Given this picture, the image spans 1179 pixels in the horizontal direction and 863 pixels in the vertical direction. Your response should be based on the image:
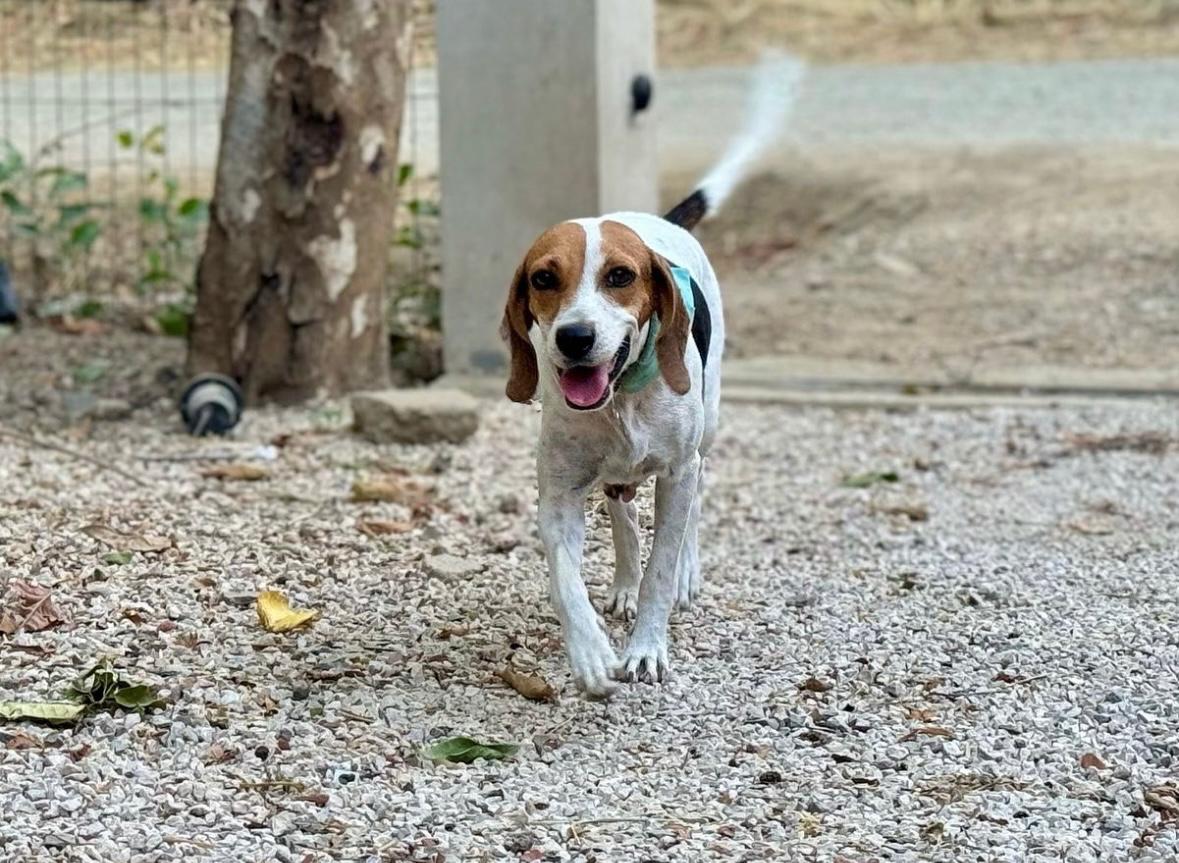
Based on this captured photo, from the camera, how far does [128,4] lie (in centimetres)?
832

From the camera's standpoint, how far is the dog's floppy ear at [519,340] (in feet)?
12.9

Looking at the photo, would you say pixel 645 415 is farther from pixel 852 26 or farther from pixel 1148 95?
pixel 852 26

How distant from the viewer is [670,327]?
12.9 ft

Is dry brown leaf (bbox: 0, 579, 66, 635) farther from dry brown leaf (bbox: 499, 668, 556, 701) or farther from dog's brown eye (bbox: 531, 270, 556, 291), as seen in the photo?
dog's brown eye (bbox: 531, 270, 556, 291)

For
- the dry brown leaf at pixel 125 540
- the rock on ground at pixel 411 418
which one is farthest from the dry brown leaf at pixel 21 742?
the rock on ground at pixel 411 418

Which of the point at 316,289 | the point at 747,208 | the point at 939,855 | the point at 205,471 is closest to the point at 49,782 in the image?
the point at 939,855

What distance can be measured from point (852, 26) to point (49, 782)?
2220cm

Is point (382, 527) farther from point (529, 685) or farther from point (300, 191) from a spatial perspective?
point (300, 191)

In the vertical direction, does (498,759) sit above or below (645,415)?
below

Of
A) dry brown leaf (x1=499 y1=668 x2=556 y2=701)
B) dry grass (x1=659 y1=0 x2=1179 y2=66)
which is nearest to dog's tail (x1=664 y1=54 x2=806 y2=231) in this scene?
dry brown leaf (x1=499 y1=668 x2=556 y2=701)

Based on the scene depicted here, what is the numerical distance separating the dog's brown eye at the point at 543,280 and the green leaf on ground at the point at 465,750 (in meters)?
0.92

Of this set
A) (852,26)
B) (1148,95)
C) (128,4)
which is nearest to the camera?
(128,4)

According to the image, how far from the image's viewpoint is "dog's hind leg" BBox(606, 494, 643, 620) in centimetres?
455

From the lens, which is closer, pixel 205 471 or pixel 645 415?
pixel 645 415
